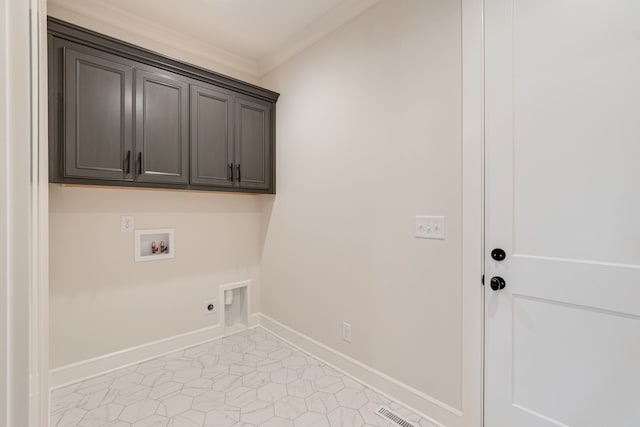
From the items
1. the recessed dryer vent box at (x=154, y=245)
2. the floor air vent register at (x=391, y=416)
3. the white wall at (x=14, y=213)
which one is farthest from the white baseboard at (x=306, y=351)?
the white wall at (x=14, y=213)

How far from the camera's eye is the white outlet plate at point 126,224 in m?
2.25

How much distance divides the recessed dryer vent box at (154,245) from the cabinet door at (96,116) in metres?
0.59

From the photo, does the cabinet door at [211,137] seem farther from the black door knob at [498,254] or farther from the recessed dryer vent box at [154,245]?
the black door knob at [498,254]

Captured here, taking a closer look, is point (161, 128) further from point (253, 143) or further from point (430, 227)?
point (430, 227)

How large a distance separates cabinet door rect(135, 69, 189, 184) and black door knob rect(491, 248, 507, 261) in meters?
2.16

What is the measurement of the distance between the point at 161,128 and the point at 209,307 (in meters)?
1.65

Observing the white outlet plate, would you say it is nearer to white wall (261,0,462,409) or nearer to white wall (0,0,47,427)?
white wall (261,0,462,409)

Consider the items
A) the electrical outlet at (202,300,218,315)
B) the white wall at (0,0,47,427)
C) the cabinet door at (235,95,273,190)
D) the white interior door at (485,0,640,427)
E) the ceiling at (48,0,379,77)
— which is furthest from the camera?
the electrical outlet at (202,300,218,315)

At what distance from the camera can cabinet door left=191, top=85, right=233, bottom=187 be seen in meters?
2.29

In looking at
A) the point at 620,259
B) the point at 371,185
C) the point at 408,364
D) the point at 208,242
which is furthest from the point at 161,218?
the point at 620,259

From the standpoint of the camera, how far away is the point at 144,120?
2.05m

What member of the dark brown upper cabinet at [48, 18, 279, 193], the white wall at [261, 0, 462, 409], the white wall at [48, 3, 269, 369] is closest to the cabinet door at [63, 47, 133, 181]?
the dark brown upper cabinet at [48, 18, 279, 193]

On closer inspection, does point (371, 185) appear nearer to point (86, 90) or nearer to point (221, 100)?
point (221, 100)

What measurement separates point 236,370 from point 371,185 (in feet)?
5.70
